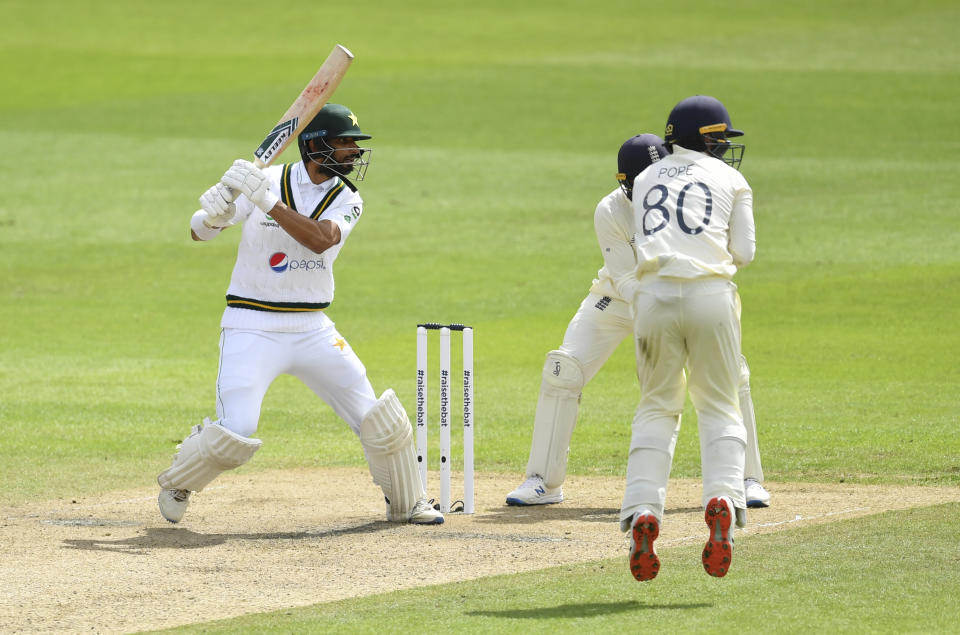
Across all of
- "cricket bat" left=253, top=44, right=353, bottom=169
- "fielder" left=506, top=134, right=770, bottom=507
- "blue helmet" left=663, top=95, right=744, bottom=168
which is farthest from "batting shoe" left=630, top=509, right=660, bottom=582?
"cricket bat" left=253, top=44, right=353, bottom=169

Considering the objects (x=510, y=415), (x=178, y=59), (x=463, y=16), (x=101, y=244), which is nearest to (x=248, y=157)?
(x=101, y=244)

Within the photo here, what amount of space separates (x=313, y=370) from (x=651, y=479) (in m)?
2.24

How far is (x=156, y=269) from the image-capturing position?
19.4m

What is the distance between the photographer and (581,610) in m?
5.59

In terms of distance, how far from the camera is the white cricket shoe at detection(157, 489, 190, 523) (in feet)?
24.4

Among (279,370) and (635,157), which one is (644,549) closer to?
(279,370)

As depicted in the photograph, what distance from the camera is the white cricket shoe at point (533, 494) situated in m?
8.33

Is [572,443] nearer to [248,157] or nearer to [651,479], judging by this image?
[651,479]

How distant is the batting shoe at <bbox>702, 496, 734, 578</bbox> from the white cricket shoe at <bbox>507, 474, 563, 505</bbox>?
2601 mm

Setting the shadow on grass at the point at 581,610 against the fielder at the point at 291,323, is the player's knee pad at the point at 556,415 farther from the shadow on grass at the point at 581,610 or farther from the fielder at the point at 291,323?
the shadow on grass at the point at 581,610

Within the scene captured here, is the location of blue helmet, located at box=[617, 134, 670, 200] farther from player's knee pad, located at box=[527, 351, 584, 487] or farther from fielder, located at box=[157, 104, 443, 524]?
fielder, located at box=[157, 104, 443, 524]

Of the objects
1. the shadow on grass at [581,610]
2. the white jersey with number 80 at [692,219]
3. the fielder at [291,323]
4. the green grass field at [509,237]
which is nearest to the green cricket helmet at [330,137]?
the fielder at [291,323]

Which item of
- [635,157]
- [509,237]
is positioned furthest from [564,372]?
[509,237]

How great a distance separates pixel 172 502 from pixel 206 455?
0.42 metres
